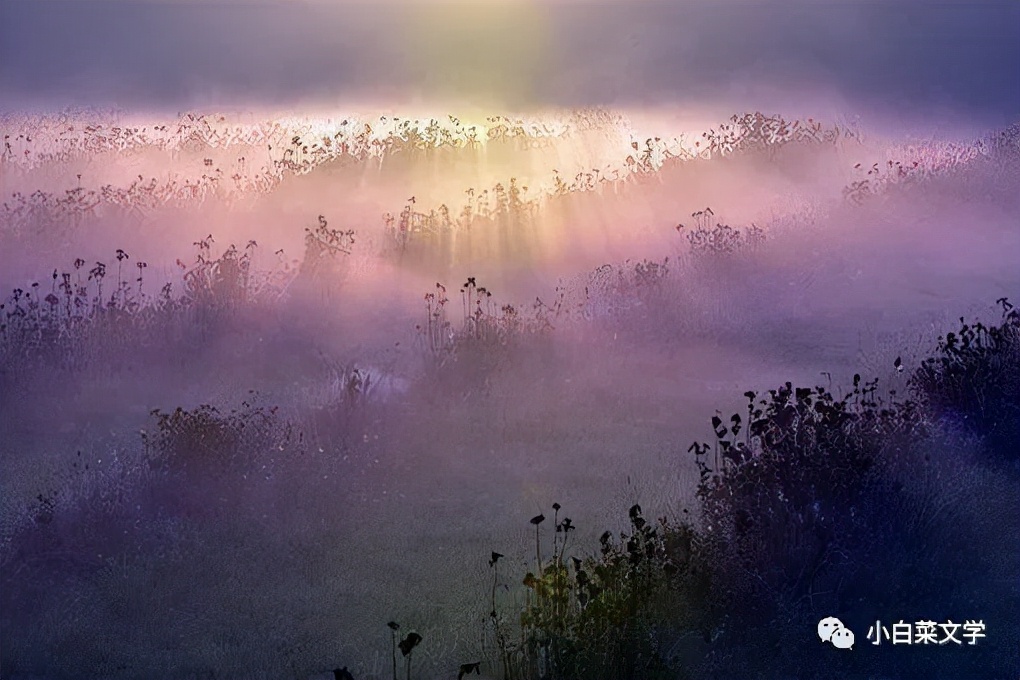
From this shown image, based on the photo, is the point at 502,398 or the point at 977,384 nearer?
the point at 977,384

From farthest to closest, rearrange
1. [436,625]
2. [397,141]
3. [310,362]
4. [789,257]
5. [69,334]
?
[789,257], [397,141], [69,334], [310,362], [436,625]

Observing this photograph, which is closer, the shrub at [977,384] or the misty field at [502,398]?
the misty field at [502,398]

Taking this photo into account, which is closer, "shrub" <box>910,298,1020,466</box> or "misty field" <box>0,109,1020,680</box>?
"misty field" <box>0,109,1020,680</box>

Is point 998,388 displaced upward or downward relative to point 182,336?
downward

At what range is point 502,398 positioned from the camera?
805 centimetres

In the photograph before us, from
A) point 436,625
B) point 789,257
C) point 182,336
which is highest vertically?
point 789,257

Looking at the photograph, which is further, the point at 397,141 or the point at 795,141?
the point at 795,141

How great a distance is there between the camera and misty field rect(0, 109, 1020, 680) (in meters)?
6.03

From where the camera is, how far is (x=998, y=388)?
780 centimetres

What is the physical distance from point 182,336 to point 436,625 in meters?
3.26

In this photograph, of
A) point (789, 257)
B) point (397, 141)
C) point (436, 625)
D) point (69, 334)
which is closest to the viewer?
point (436, 625)

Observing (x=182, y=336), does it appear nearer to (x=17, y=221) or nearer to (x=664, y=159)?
(x=17, y=221)

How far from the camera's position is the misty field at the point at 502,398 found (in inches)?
237

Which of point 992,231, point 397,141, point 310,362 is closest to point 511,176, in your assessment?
point 397,141
